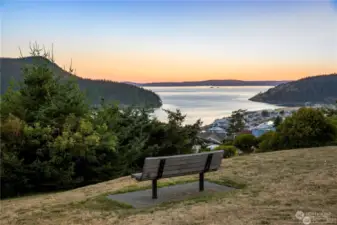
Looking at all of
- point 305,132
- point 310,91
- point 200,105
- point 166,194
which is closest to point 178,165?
point 166,194

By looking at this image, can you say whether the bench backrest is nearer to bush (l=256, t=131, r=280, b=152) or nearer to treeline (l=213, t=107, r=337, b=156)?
treeline (l=213, t=107, r=337, b=156)

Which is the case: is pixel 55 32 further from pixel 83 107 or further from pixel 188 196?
pixel 188 196

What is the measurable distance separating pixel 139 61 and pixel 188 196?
20.7 metres

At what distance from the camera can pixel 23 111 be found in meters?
9.07

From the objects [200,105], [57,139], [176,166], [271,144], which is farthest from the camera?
[200,105]

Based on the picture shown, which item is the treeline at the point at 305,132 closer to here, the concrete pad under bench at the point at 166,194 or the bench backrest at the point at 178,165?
the concrete pad under bench at the point at 166,194

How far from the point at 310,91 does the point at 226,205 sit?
32.7 metres

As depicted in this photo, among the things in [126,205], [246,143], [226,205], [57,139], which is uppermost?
[57,139]

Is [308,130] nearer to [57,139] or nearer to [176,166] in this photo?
[176,166]

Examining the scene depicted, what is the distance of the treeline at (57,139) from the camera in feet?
26.2

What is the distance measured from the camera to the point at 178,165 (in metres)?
5.22

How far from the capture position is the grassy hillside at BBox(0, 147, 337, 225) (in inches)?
161

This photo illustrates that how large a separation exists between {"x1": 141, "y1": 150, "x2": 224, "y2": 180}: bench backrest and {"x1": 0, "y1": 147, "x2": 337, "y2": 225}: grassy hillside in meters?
0.49

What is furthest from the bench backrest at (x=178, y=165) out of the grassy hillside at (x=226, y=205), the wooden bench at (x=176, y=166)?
the grassy hillside at (x=226, y=205)
